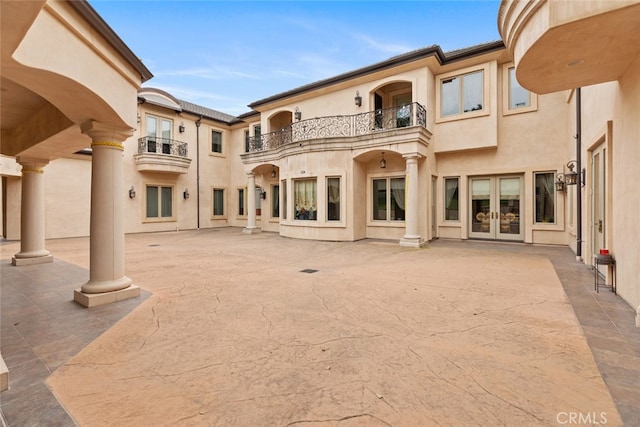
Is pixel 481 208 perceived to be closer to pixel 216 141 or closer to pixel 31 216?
pixel 31 216

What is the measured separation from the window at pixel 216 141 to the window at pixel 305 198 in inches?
372

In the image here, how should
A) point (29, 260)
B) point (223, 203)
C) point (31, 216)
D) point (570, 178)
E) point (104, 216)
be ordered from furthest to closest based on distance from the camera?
point (223, 203)
point (570, 178)
point (31, 216)
point (29, 260)
point (104, 216)

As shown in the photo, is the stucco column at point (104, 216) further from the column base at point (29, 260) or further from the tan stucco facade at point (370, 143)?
the column base at point (29, 260)

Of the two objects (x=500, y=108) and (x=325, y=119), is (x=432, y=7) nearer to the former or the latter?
(x=500, y=108)

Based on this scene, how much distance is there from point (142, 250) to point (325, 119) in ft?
31.1

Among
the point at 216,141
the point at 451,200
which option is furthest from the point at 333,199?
the point at 216,141

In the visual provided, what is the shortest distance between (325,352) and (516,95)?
1280cm

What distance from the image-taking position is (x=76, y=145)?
6.93 metres

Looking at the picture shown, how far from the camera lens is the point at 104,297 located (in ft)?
16.0

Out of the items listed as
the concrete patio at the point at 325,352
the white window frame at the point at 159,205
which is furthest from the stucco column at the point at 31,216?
the white window frame at the point at 159,205

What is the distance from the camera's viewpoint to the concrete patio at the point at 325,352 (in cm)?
225

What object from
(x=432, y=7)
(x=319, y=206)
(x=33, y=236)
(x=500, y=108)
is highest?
(x=432, y=7)

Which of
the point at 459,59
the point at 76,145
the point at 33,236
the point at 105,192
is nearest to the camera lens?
the point at 105,192

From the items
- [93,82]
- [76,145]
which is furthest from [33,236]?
[93,82]
